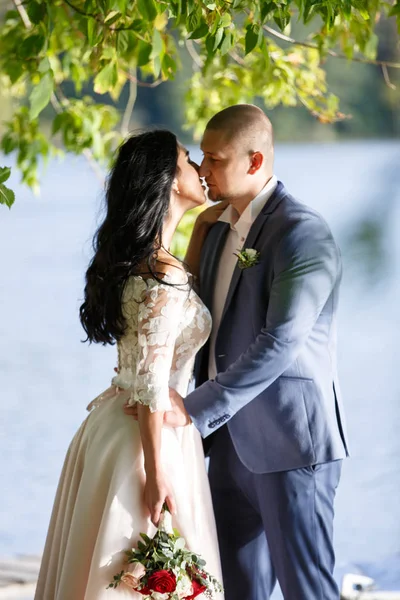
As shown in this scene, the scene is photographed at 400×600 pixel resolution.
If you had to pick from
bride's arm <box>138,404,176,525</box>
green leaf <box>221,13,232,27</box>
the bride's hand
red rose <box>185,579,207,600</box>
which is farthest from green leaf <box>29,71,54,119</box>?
red rose <box>185,579,207,600</box>

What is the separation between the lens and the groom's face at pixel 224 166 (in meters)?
2.43

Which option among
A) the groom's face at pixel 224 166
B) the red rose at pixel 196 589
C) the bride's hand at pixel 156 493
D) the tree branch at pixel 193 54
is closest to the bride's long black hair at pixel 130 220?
the groom's face at pixel 224 166

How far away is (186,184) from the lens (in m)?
2.31

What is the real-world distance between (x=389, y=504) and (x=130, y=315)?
364 cm

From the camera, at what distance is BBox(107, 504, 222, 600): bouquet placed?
212 centimetres

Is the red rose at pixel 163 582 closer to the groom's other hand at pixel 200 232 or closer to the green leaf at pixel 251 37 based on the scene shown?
the groom's other hand at pixel 200 232

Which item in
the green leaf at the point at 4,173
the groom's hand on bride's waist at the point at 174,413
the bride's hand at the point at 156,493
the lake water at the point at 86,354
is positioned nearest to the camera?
the green leaf at the point at 4,173

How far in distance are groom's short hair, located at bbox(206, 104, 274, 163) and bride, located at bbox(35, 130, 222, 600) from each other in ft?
0.51

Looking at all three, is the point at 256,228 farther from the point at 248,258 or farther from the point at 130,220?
the point at 130,220

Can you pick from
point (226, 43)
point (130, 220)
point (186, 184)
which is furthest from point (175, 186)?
point (226, 43)

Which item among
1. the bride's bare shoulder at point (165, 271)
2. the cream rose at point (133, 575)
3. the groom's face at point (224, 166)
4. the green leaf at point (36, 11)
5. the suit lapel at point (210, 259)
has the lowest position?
the cream rose at point (133, 575)

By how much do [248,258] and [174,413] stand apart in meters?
0.45

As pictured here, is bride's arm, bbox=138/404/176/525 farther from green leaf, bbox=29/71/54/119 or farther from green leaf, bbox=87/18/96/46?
green leaf, bbox=87/18/96/46

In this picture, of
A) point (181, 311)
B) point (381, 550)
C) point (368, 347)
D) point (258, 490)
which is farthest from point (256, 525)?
point (368, 347)
